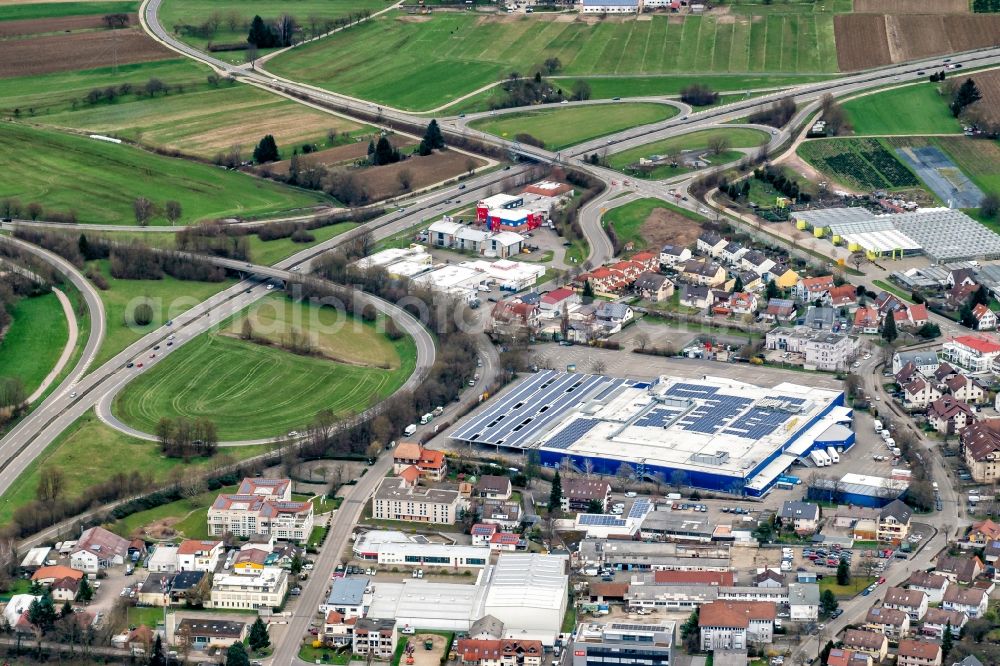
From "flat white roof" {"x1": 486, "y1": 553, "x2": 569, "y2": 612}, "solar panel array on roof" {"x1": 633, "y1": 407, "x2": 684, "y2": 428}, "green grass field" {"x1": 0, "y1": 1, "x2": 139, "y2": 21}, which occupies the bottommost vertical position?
"flat white roof" {"x1": 486, "y1": 553, "x2": 569, "y2": 612}

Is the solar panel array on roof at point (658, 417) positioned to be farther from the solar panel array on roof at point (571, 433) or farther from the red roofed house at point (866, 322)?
the red roofed house at point (866, 322)

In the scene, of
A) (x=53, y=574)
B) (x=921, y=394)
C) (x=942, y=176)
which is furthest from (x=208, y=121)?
(x=53, y=574)

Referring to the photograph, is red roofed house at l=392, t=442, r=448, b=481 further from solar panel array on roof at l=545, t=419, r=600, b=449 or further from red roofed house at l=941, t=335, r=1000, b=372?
red roofed house at l=941, t=335, r=1000, b=372

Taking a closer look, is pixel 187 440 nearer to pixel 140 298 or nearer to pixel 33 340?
pixel 33 340

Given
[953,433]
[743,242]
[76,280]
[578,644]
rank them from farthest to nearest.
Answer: [743,242]
[76,280]
[953,433]
[578,644]

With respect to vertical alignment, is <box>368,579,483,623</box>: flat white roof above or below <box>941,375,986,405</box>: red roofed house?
below

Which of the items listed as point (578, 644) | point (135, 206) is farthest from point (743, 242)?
point (578, 644)

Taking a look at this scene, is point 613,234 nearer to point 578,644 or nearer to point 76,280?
point 76,280

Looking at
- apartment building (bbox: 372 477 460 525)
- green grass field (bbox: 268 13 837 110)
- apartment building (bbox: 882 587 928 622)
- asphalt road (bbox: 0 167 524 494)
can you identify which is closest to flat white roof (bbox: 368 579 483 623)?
apartment building (bbox: 372 477 460 525)

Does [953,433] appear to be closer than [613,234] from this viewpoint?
Yes
